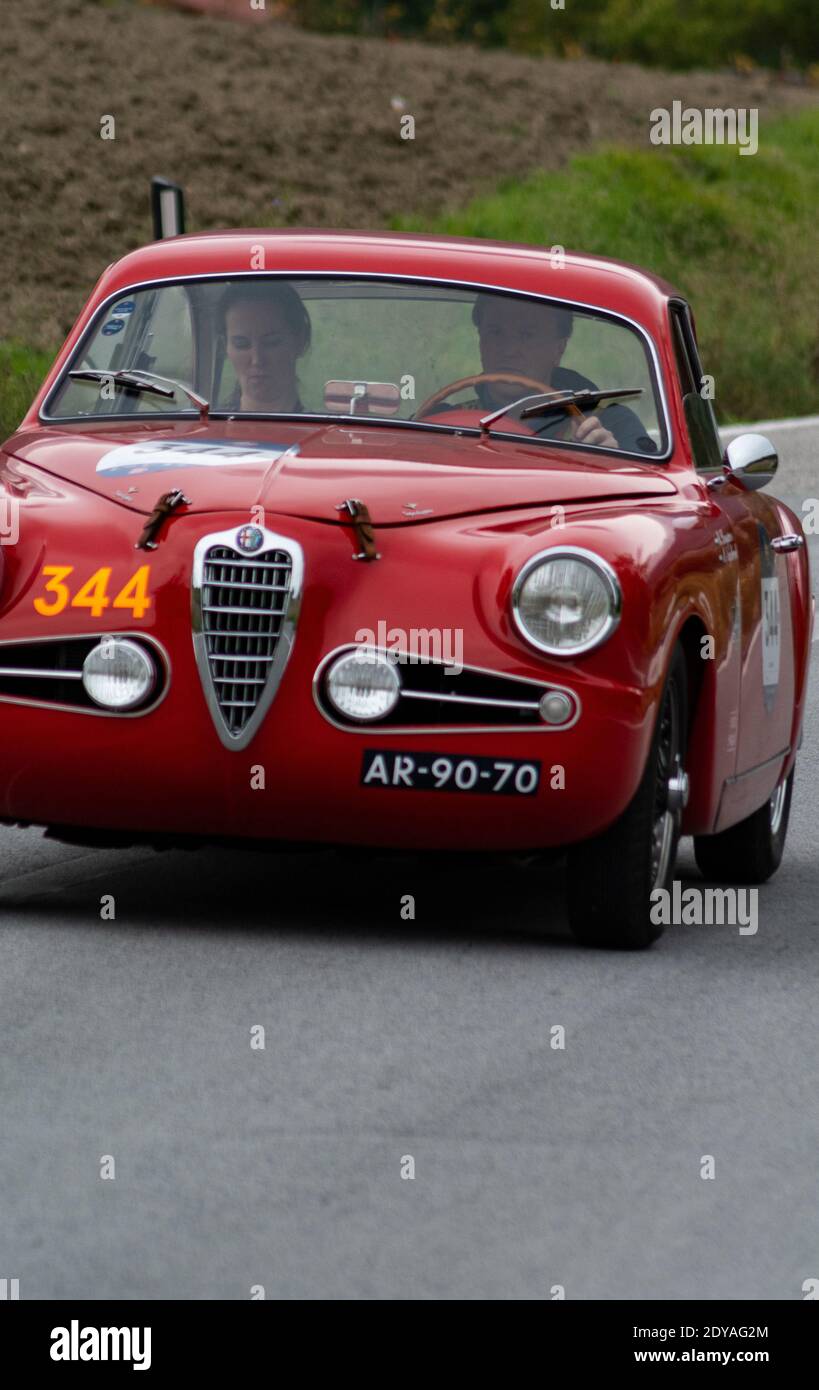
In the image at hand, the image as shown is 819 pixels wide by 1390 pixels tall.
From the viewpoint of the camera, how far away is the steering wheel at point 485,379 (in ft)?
24.3

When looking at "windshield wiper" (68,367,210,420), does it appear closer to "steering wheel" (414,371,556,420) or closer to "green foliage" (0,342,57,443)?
"steering wheel" (414,371,556,420)

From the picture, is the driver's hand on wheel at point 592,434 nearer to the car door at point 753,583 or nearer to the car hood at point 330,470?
the car hood at point 330,470

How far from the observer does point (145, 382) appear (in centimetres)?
754

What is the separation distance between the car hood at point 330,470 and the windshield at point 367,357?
0.22m

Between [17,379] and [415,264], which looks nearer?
[415,264]

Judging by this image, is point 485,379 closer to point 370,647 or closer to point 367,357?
point 367,357

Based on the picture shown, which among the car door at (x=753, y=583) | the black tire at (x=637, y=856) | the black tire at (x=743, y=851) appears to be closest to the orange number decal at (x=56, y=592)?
the black tire at (x=637, y=856)

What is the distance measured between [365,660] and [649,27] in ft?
187

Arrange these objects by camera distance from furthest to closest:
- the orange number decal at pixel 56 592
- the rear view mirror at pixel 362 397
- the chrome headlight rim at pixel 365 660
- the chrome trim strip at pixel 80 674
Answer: the rear view mirror at pixel 362 397
the orange number decal at pixel 56 592
the chrome trim strip at pixel 80 674
the chrome headlight rim at pixel 365 660

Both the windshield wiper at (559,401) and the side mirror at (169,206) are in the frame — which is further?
the side mirror at (169,206)

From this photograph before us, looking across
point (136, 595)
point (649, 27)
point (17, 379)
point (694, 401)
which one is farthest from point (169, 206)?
point (649, 27)

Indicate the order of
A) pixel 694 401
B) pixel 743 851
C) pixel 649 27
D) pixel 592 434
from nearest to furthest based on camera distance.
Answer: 1. pixel 592 434
2. pixel 694 401
3. pixel 743 851
4. pixel 649 27

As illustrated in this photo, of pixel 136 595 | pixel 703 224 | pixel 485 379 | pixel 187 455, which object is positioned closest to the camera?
pixel 136 595
